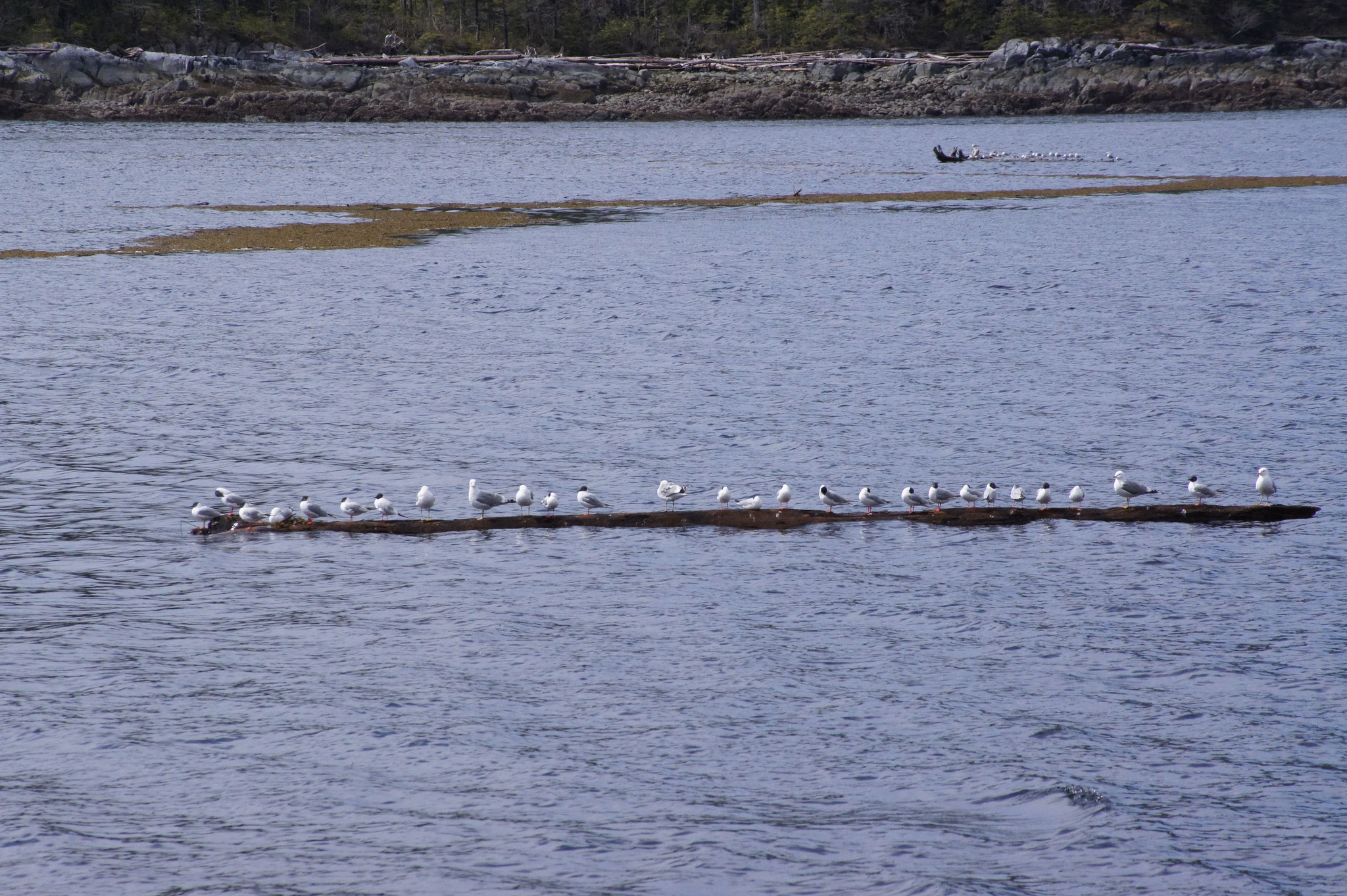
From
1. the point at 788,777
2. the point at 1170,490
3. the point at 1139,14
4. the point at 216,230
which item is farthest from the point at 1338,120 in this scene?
the point at 788,777

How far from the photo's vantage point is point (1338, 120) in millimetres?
112812

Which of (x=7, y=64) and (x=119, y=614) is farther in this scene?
(x=7, y=64)

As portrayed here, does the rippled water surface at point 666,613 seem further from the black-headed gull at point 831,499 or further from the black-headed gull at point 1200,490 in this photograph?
the black-headed gull at point 1200,490

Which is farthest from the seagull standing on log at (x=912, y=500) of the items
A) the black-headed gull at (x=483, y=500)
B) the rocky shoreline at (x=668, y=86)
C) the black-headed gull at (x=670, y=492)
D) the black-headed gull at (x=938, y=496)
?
the rocky shoreline at (x=668, y=86)

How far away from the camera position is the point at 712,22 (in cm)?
15688

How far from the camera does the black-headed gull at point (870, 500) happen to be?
18469mm

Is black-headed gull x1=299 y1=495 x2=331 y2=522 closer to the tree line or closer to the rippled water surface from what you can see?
the rippled water surface

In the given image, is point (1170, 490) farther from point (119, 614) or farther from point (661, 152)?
point (661, 152)

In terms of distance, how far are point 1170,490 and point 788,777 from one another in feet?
33.4

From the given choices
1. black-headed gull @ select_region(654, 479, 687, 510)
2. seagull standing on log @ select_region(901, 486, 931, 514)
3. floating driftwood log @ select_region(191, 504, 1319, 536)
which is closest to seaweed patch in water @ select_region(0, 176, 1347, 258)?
floating driftwood log @ select_region(191, 504, 1319, 536)

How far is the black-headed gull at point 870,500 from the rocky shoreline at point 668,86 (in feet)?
361

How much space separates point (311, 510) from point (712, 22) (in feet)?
486

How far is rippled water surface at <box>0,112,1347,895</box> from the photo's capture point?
11242mm

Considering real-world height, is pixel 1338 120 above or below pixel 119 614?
above
